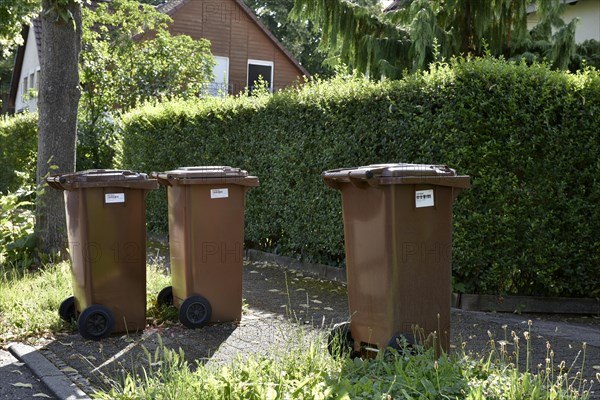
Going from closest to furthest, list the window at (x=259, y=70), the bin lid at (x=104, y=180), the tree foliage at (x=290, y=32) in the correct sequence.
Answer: the bin lid at (x=104, y=180)
the window at (x=259, y=70)
the tree foliage at (x=290, y=32)

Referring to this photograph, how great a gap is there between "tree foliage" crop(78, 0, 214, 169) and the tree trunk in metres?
8.50

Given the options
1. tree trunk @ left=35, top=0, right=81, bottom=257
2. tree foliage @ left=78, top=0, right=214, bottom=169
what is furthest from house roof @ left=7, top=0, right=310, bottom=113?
tree trunk @ left=35, top=0, right=81, bottom=257

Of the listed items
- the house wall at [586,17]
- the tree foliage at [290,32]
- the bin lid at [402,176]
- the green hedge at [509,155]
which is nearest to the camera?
the bin lid at [402,176]

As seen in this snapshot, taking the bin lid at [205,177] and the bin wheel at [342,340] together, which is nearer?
the bin wheel at [342,340]

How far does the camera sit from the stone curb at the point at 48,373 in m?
5.19

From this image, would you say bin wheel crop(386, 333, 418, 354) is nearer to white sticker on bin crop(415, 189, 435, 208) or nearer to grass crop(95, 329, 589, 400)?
grass crop(95, 329, 589, 400)

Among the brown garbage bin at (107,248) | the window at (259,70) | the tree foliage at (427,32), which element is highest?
the window at (259,70)

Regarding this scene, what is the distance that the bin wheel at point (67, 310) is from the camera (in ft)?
23.2

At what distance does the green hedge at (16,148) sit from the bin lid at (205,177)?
47.7 ft

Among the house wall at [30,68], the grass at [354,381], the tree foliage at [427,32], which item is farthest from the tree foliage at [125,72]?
the house wall at [30,68]

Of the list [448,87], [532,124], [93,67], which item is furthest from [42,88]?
[93,67]

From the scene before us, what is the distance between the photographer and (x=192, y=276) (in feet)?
23.2

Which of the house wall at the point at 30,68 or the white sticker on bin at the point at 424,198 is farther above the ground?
the house wall at the point at 30,68

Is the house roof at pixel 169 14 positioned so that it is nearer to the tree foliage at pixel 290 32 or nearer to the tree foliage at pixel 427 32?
the tree foliage at pixel 290 32
